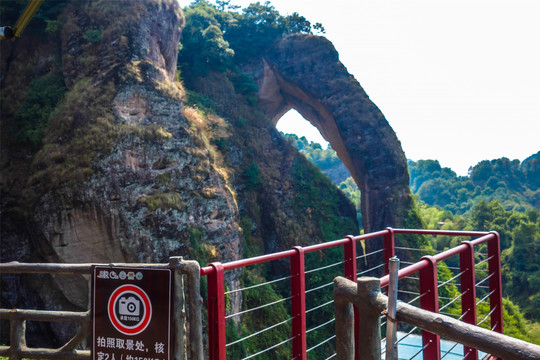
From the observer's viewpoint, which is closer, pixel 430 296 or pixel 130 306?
pixel 130 306

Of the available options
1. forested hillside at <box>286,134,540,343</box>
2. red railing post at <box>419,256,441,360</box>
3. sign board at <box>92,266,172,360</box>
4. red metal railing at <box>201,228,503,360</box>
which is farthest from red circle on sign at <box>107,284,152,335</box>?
Result: forested hillside at <box>286,134,540,343</box>

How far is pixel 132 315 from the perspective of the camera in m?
2.38

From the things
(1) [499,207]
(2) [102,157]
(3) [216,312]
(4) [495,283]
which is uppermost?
(2) [102,157]

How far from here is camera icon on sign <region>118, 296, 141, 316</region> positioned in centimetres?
239

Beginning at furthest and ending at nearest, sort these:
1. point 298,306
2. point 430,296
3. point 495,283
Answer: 1. point 495,283
2. point 298,306
3. point 430,296

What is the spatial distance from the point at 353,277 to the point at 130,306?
86.2 inches

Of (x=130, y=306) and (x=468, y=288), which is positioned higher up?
(x=130, y=306)

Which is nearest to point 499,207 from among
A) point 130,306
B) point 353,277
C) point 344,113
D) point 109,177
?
point 344,113

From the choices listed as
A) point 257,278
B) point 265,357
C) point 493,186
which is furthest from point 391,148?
point 493,186

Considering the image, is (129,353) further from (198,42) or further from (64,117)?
(198,42)

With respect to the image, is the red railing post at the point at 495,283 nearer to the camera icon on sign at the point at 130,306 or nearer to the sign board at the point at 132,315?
the sign board at the point at 132,315

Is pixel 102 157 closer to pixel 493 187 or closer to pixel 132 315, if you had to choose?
pixel 132 315

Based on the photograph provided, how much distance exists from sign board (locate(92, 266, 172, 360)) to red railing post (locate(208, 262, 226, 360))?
0.88 ft

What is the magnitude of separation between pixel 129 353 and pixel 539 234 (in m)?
35.1
